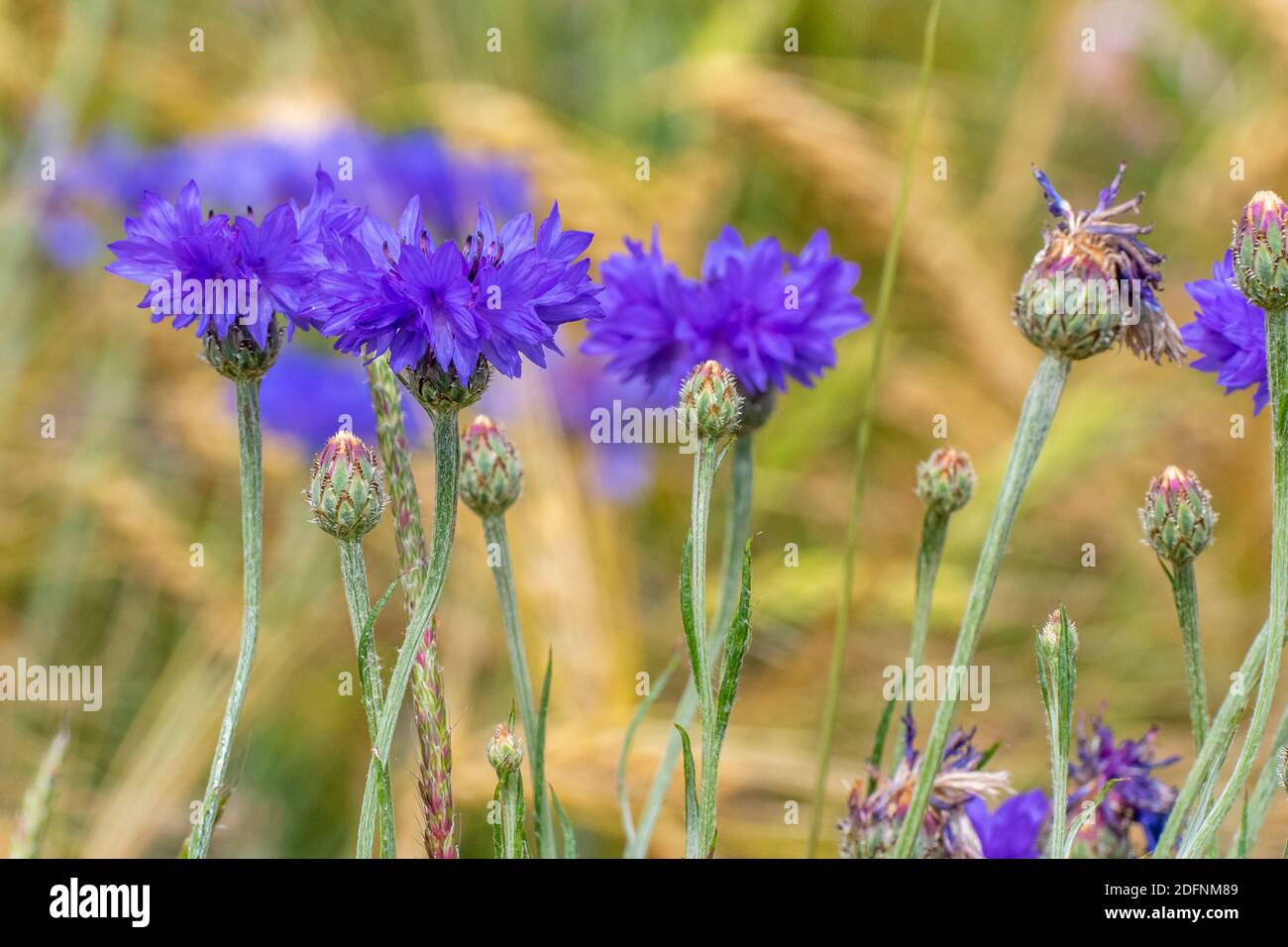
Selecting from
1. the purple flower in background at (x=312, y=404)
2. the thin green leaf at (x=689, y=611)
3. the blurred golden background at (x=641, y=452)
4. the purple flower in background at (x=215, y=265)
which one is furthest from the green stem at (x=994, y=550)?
the purple flower in background at (x=312, y=404)

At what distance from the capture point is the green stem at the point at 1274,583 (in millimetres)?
640

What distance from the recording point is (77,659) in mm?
2107

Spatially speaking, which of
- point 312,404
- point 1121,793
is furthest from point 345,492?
point 312,404

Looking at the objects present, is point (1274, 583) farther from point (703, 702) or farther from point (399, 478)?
point (399, 478)

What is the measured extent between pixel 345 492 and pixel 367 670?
0.09 m

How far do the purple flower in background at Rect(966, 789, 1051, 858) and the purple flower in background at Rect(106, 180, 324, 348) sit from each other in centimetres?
49

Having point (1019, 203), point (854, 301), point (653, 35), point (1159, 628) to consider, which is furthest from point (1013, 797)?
point (653, 35)

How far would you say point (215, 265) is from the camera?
708mm

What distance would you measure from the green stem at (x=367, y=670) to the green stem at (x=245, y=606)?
1.7 inches

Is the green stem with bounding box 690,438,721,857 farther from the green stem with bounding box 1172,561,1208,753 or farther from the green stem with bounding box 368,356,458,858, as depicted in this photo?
the green stem with bounding box 1172,561,1208,753

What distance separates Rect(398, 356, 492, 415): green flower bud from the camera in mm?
698

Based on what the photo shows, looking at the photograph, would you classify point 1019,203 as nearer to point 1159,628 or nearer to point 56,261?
point 1159,628

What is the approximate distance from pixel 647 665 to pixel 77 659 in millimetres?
854

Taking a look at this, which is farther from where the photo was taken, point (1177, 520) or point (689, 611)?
point (1177, 520)
